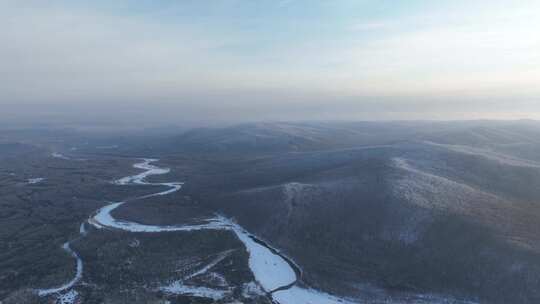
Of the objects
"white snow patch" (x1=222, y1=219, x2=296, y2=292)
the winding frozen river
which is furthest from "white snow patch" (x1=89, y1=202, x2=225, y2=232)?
"white snow patch" (x1=222, y1=219, x2=296, y2=292)

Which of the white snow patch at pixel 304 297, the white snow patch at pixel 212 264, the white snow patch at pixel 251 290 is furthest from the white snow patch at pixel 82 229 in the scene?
the white snow patch at pixel 304 297

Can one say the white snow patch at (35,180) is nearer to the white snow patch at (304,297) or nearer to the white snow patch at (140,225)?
the white snow patch at (140,225)

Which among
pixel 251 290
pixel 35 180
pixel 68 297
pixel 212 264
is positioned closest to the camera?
pixel 68 297

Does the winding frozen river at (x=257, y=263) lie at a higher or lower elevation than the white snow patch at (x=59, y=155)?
higher

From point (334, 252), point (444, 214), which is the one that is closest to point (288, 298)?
point (334, 252)

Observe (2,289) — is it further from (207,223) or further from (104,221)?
(207,223)

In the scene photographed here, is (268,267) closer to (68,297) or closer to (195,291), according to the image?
(195,291)

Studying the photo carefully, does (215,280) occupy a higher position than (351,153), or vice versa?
(351,153)

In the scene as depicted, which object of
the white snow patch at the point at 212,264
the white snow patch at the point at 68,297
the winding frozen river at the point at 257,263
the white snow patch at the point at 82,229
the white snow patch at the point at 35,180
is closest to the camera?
the white snow patch at the point at 68,297

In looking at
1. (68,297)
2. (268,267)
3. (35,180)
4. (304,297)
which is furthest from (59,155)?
(304,297)
